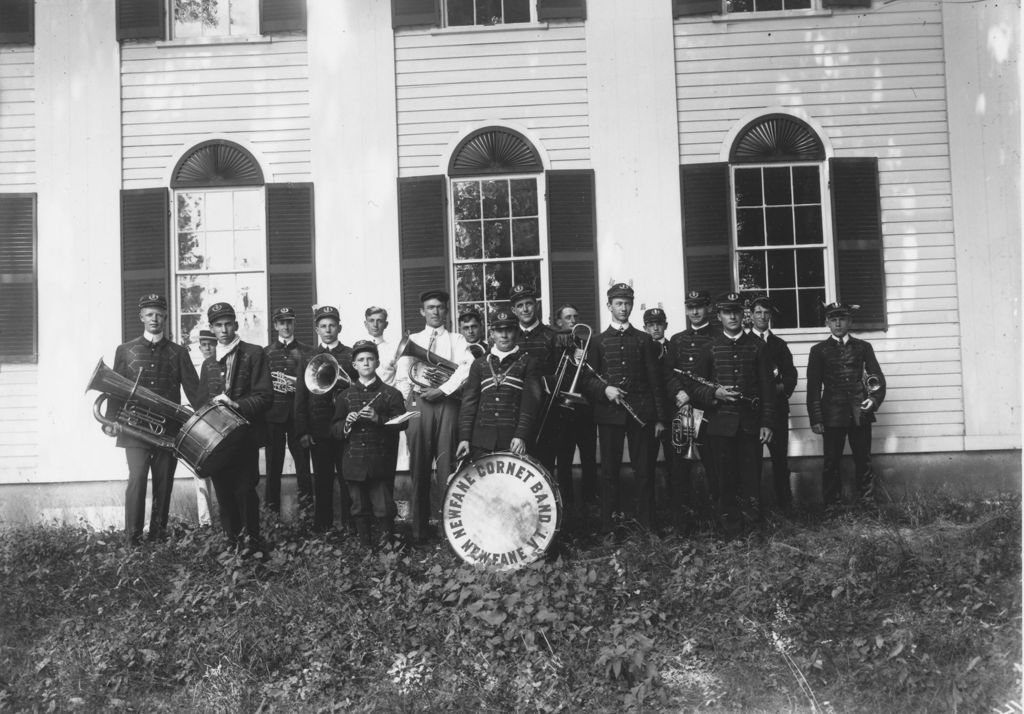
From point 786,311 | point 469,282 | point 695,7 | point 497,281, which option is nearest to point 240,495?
point 469,282

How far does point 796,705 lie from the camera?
5590 millimetres

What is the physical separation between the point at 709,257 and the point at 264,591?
5.53m

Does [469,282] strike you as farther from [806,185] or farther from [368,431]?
[806,185]

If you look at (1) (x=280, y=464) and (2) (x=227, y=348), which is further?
(1) (x=280, y=464)

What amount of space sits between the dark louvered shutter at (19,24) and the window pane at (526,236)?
5.27 metres

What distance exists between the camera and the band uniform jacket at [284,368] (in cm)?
853

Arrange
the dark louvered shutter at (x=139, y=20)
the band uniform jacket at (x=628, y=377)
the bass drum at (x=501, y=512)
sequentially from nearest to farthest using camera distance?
the bass drum at (x=501, y=512)
the band uniform jacket at (x=628, y=377)
the dark louvered shutter at (x=139, y=20)

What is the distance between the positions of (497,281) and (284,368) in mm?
2390

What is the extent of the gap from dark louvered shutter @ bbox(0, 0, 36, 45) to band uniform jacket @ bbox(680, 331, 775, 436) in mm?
7426

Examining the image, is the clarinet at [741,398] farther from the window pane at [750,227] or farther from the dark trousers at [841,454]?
the window pane at [750,227]

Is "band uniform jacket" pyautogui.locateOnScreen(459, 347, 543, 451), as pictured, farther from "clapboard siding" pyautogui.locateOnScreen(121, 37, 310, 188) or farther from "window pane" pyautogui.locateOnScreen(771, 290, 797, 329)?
"clapboard siding" pyautogui.locateOnScreen(121, 37, 310, 188)

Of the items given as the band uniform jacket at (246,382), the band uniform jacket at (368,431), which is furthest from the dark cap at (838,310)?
the band uniform jacket at (246,382)

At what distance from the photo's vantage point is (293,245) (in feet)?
31.9

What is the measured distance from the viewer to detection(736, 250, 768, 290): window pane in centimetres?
980
